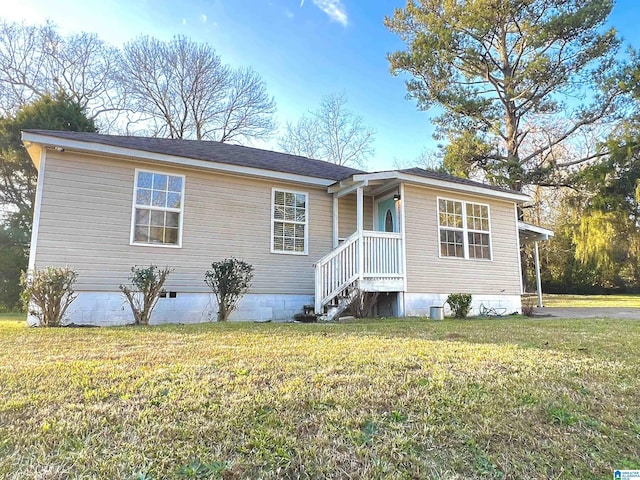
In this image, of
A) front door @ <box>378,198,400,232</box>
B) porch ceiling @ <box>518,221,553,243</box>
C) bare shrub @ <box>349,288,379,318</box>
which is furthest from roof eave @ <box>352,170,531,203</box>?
bare shrub @ <box>349,288,379,318</box>

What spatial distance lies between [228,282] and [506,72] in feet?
56.1

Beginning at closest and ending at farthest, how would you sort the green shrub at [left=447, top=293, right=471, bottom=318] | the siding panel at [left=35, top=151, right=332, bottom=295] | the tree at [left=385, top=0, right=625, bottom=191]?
the siding panel at [left=35, top=151, right=332, bottom=295]
the green shrub at [left=447, top=293, right=471, bottom=318]
the tree at [left=385, top=0, right=625, bottom=191]

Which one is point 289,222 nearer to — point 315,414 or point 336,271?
point 336,271

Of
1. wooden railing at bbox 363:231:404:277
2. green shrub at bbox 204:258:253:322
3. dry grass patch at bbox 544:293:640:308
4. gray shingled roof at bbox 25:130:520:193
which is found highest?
gray shingled roof at bbox 25:130:520:193

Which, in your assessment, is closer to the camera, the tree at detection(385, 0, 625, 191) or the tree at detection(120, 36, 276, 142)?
the tree at detection(385, 0, 625, 191)

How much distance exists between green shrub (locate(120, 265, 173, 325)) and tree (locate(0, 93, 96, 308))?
9378 millimetres

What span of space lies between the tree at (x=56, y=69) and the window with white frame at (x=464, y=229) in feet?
59.1

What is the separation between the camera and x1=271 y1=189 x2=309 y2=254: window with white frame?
357 inches

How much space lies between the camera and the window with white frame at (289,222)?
9078mm

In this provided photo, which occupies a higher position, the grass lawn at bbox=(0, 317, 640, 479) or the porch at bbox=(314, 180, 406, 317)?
the porch at bbox=(314, 180, 406, 317)

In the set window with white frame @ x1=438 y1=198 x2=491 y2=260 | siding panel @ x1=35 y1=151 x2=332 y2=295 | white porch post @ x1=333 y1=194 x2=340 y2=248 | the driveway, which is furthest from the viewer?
window with white frame @ x1=438 y1=198 x2=491 y2=260

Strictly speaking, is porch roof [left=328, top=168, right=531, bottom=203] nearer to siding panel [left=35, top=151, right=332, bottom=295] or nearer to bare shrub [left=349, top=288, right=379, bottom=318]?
siding panel [left=35, top=151, right=332, bottom=295]

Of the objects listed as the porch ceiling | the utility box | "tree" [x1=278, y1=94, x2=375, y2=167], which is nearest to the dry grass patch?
the porch ceiling

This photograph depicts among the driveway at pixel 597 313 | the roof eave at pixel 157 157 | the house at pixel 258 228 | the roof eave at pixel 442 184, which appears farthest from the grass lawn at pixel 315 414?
the driveway at pixel 597 313
